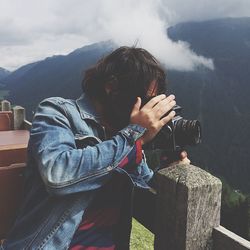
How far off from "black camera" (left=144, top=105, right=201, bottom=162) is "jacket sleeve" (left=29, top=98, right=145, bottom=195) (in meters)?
0.17

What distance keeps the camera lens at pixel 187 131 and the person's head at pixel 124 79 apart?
214 mm

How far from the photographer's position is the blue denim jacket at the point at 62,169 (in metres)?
1.71

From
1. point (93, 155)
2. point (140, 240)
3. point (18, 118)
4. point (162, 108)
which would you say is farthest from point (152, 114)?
point (140, 240)

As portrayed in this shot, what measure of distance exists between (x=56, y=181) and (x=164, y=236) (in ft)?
2.50

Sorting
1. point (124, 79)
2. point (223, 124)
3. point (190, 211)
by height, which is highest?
point (124, 79)

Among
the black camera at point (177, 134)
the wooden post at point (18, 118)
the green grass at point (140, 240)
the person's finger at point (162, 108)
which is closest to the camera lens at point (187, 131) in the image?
the black camera at point (177, 134)

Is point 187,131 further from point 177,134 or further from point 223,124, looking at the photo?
point 223,124

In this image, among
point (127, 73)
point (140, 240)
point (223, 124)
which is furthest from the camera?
point (223, 124)

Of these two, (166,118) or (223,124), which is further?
(223,124)

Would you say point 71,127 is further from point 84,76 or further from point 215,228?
point 215,228

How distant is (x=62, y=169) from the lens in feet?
5.55

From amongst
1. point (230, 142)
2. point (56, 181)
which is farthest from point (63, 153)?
point (230, 142)

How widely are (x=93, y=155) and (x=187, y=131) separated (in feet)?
1.64

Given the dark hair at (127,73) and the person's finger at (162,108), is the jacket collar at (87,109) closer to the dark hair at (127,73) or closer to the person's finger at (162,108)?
the dark hair at (127,73)
